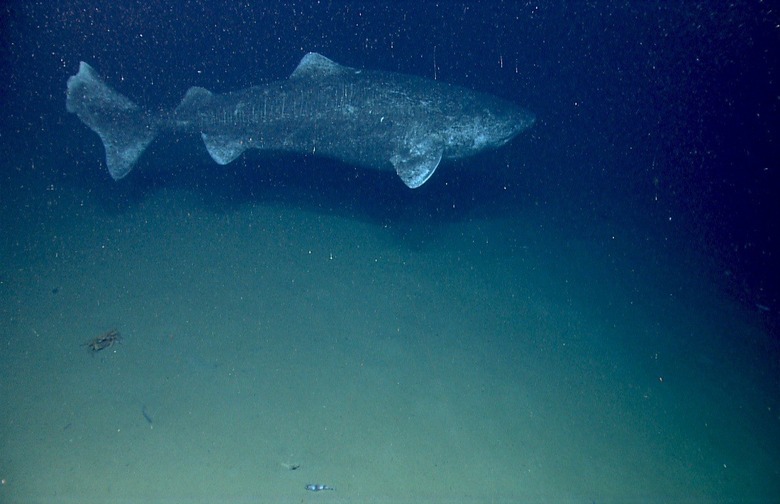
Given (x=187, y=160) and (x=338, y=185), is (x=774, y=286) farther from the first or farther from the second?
(x=187, y=160)

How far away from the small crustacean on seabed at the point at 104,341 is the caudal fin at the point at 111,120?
3577 mm

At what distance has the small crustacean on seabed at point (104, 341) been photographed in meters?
5.12

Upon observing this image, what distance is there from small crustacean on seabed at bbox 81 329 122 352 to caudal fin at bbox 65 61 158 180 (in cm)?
358

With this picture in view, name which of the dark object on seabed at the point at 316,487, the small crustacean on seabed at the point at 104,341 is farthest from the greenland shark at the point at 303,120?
the dark object on seabed at the point at 316,487

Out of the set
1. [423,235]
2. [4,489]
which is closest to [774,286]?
Answer: [423,235]

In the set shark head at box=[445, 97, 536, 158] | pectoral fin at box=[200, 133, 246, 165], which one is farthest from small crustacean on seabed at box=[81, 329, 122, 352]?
shark head at box=[445, 97, 536, 158]

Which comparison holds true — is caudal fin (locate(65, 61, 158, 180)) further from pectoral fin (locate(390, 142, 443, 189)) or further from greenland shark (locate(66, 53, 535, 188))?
pectoral fin (locate(390, 142, 443, 189))

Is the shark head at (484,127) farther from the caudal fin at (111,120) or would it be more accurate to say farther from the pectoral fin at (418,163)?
the caudal fin at (111,120)

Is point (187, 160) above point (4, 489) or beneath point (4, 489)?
above

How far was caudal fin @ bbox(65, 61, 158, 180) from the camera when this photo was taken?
7484 mm

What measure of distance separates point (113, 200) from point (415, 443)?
7562 millimetres

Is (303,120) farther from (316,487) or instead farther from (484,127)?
(316,487)

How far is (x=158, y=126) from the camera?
751cm

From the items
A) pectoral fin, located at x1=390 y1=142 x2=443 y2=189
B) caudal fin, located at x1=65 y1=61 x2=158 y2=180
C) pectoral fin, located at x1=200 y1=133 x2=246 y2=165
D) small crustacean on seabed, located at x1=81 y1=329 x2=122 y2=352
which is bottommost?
small crustacean on seabed, located at x1=81 y1=329 x2=122 y2=352
